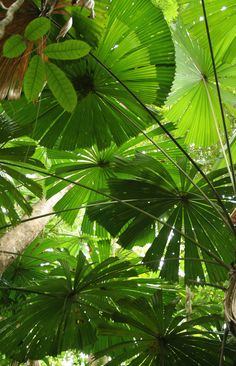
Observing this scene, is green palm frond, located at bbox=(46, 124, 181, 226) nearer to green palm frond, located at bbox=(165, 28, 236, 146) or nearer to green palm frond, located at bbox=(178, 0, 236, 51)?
green palm frond, located at bbox=(165, 28, 236, 146)

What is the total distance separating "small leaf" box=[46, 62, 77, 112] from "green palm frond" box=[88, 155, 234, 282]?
0.95 meters

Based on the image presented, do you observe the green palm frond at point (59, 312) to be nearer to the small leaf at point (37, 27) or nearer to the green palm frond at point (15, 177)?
the green palm frond at point (15, 177)

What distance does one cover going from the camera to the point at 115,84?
2113 mm

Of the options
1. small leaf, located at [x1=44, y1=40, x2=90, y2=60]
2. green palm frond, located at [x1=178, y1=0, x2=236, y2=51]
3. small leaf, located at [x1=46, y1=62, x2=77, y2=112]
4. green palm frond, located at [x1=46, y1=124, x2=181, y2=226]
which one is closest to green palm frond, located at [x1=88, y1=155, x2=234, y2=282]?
green palm frond, located at [x1=46, y1=124, x2=181, y2=226]

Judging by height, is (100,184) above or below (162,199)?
above

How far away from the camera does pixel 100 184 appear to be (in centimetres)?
290

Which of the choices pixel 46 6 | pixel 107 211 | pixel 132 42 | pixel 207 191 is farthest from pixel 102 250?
pixel 46 6

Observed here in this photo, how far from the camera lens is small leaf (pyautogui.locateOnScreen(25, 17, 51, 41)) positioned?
3.56 feet

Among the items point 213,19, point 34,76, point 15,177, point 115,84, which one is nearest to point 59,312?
point 15,177

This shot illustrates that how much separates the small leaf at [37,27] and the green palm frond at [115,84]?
703 millimetres

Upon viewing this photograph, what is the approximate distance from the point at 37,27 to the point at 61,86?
0.79 feet

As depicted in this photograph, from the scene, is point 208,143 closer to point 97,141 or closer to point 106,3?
point 97,141

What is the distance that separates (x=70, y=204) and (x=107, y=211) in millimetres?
581

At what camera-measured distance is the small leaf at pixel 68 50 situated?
1.15 m
